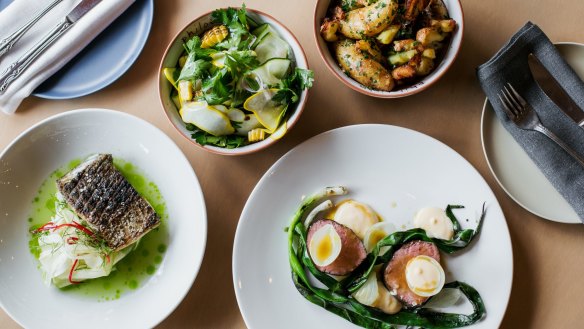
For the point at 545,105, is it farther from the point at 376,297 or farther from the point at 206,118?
the point at 206,118

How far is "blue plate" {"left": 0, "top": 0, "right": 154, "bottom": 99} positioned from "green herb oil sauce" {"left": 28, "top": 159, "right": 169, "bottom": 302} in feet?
0.77

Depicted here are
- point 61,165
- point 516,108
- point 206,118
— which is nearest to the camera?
point 206,118

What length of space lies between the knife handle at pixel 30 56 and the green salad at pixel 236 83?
0.44 metres

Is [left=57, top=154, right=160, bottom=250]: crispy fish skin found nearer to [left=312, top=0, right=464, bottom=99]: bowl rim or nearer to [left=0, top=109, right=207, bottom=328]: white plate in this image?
[left=0, top=109, right=207, bottom=328]: white plate

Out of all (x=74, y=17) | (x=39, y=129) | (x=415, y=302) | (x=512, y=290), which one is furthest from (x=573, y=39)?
(x=39, y=129)

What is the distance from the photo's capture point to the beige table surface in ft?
5.45

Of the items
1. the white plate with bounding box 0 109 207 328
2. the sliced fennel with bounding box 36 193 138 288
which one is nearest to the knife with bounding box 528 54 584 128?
the white plate with bounding box 0 109 207 328

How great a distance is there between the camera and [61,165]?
1.74 meters

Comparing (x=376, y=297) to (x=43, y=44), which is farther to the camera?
(x=43, y=44)

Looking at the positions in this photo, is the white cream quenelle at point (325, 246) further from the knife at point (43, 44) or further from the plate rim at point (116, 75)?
the knife at point (43, 44)

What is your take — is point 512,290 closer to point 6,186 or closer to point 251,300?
point 251,300

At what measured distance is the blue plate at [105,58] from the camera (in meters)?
1.72

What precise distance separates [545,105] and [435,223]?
480 millimetres

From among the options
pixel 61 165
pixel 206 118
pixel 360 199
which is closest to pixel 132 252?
pixel 61 165
